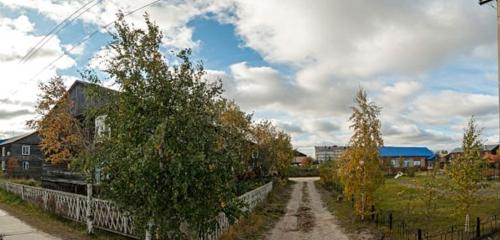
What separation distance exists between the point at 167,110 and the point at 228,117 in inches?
714

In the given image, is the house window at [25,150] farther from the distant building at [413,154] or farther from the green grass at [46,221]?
the distant building at [413,154]

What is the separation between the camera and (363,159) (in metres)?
17.3

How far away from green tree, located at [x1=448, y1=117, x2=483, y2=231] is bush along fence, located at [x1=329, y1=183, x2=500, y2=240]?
0.65 m

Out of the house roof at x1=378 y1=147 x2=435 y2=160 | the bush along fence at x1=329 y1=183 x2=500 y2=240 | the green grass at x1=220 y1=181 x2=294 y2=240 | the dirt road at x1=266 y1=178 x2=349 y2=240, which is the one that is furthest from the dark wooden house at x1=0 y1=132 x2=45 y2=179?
the house roof at x1=378 y1=147 x2=435 y2=160

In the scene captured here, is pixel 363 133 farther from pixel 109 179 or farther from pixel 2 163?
pixel 2 163

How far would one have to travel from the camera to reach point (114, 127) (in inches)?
371

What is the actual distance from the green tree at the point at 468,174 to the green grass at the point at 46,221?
11273mm

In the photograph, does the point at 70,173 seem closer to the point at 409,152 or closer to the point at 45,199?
the point at 45,199

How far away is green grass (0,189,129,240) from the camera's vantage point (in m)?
14.0

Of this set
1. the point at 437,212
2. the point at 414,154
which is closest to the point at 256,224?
the point at 437,212

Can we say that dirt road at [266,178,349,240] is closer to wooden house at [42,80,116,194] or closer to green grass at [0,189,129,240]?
green grass at [0,189,129,240]

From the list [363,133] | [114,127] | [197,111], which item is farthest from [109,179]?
[363,133]

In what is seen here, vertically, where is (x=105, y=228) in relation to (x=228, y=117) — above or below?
below

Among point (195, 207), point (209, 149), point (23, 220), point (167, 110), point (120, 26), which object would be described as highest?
point (120, 26)
